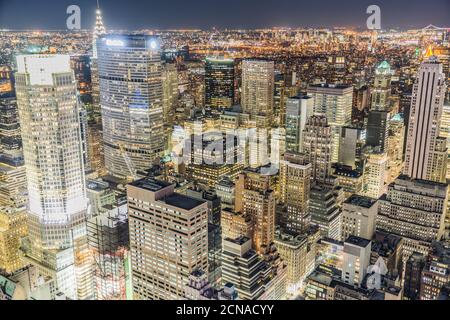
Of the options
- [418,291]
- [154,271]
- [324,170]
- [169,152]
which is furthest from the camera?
[169,152]

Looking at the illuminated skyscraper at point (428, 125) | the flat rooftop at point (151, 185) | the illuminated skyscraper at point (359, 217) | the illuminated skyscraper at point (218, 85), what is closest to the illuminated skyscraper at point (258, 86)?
the illuminated skyscraper at point (218, 85)

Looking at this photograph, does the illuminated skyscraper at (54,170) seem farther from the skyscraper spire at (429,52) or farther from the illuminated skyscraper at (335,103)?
the illuminated skyscraper at (335,103)

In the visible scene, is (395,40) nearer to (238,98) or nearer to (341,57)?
(341,57)

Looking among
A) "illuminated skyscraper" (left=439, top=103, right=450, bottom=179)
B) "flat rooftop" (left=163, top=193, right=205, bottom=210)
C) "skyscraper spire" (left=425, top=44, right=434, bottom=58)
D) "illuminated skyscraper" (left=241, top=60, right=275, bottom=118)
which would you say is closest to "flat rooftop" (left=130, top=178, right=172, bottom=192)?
"flat rooftop" (left=163, top=193, right=205, bottom=210)

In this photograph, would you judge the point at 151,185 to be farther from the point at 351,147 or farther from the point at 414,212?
the point at 351,147

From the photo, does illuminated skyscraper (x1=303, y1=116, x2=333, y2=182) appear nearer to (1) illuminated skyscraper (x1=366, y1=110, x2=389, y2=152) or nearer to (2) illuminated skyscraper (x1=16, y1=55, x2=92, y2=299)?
(1) illuminated skyscraper (x1=366, y1=110, x2=389, y2=152)

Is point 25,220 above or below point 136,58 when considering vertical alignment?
below

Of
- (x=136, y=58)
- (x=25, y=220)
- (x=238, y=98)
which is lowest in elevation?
(x=25, y=220)

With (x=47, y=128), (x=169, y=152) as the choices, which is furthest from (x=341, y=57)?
(x=47, y=128)
